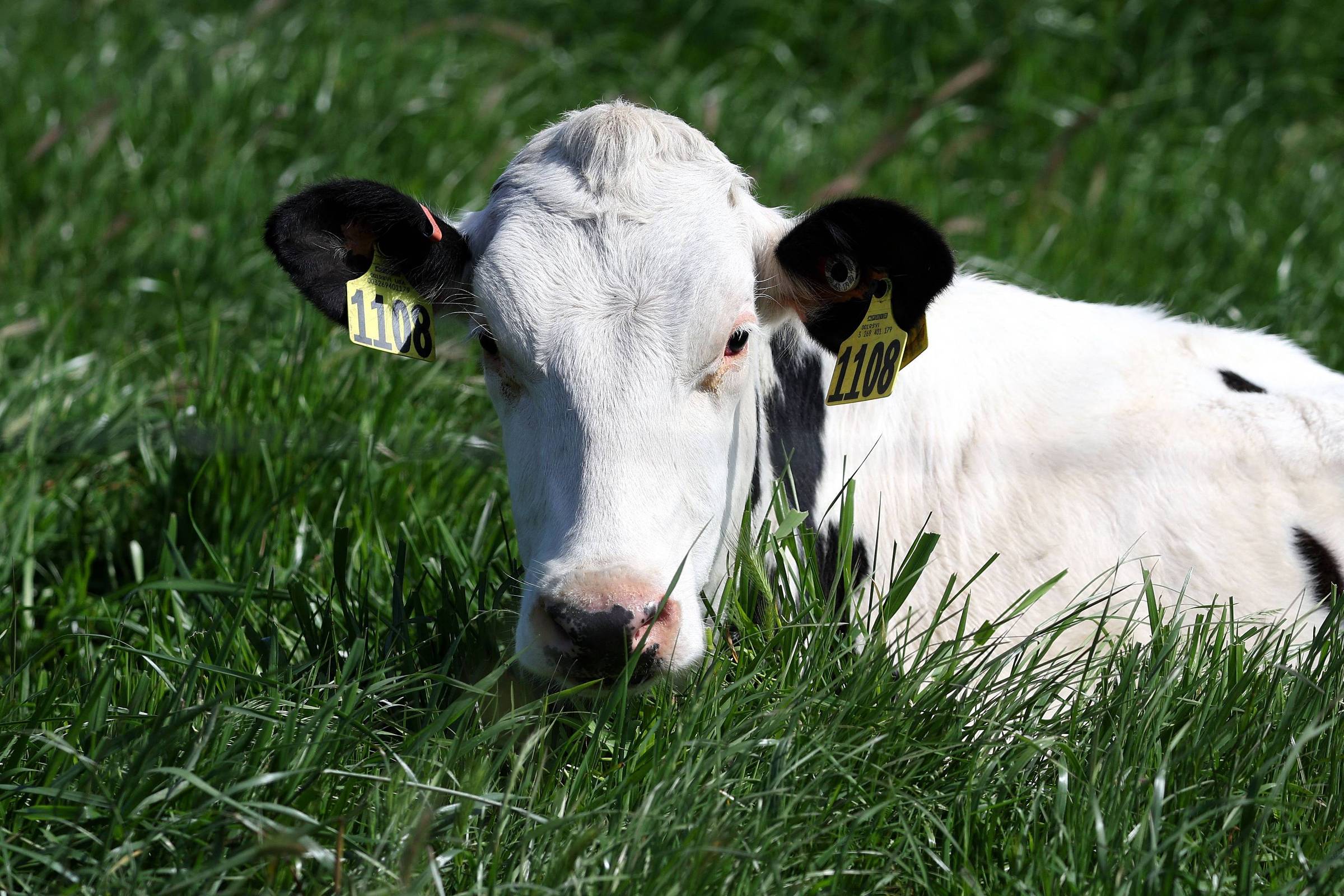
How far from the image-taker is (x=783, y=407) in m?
3.42

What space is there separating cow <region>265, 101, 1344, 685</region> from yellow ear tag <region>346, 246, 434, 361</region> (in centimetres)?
4

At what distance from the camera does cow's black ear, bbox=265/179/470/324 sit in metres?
3.12

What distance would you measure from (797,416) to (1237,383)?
1.51 metres

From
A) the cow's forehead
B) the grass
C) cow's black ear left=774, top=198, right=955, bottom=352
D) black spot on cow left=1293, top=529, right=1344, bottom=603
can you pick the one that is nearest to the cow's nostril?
the grass

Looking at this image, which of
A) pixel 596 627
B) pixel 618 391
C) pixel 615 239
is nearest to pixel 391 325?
pixel 615 239

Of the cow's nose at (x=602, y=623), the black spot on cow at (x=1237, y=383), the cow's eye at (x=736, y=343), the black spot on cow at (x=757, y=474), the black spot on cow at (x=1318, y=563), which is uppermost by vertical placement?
the cow's eye at (x=736, y=343)

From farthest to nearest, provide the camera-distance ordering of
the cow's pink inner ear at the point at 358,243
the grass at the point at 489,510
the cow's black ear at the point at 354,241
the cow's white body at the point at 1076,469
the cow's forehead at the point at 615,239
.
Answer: the cow's white body at the point at 1076,469, the cow's pink inner ear at the point at 358,243, the cow's black ear at the point at 354,241, the cow's forehead at the point at 615,239, the grass at the point at 489,510

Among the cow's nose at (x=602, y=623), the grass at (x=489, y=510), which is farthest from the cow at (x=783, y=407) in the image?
the grass at (x=489, y=510)

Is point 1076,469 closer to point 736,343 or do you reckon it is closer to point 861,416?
point 861,416

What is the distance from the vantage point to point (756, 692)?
2.80 meters

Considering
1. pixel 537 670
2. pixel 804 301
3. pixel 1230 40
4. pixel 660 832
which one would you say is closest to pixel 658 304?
pixel 804 301

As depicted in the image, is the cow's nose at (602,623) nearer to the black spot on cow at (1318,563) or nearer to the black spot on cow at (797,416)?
the black spot on cow at (797,416)

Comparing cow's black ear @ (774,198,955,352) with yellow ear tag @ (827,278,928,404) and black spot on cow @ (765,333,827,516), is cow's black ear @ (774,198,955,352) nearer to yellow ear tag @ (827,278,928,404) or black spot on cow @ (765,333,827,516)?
yellow ear tag @ (827,278,928,404)

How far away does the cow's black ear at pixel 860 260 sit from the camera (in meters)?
3.01
